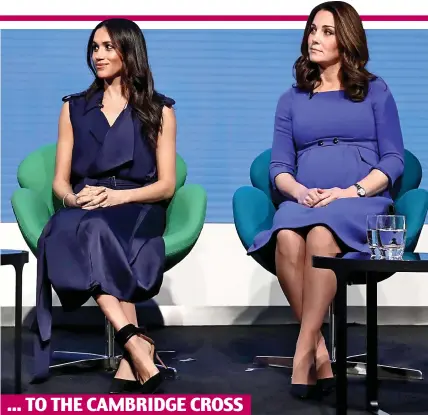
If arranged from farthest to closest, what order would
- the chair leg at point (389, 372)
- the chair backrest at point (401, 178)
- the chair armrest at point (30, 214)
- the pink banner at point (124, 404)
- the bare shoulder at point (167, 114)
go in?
1. the chair backrest at point (401, 178)
2. the bare shoulder at point (167, 114)
3. the chair armrest at point (30, 214)
4. the chair leg at point (389, 372)
5. the pink banner at point (124, 404)

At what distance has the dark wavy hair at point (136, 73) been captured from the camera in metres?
3.70

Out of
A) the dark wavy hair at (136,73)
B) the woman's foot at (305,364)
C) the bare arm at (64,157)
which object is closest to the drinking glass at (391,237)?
the woman's foot at (305,364)

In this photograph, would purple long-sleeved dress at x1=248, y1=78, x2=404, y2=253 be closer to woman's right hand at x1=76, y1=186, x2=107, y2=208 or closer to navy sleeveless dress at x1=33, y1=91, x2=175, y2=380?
navy sleeveless dress at x1=33, y1=91, x2=175, y2=380

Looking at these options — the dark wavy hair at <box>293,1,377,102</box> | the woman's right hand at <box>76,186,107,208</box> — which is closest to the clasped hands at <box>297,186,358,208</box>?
the dark wavy hair at <box>293,1,377,102</box>

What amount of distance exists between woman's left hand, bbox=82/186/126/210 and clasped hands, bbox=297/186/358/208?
69cm

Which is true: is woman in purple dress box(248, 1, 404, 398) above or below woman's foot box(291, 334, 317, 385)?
above

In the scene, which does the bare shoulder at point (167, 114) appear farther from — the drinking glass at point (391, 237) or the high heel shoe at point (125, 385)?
the drinking glass at point (391, 237)

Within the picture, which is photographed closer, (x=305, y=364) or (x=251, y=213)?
(x=305, y=364)

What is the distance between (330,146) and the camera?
3678 millimetres

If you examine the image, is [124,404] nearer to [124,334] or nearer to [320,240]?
[124,334]

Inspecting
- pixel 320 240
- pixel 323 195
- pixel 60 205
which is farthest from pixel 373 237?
pixel 60 205

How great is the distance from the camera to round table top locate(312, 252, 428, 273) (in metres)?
2.59

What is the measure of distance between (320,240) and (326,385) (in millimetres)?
498

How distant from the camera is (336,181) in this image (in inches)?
142
